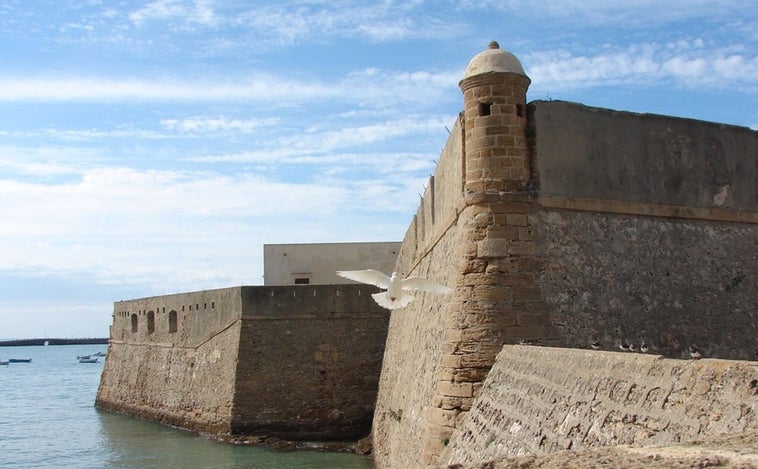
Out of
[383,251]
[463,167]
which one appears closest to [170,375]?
[383,251]

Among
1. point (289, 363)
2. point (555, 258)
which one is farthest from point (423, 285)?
point (289, 363)

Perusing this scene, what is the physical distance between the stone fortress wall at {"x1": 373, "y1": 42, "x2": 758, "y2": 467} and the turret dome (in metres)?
0.02

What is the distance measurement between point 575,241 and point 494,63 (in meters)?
2.18

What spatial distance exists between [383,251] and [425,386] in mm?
16345

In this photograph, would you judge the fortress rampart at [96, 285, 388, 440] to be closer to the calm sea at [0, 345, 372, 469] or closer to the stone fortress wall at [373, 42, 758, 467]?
the calm sea at [0, 345, 372, 469]

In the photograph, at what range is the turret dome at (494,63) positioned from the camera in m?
9.05

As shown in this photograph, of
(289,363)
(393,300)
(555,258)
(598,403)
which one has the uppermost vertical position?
(555,258)

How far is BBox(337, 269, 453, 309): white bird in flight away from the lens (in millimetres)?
8262

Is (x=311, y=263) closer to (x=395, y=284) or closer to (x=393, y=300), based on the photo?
(x=393, y=300)

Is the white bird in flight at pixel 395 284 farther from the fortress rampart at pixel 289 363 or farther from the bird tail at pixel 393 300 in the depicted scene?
the fortress rampart at pixel 289 363

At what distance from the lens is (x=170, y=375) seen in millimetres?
23156

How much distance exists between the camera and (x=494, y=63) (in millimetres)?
9062

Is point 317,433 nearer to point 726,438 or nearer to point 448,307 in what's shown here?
point 448,307

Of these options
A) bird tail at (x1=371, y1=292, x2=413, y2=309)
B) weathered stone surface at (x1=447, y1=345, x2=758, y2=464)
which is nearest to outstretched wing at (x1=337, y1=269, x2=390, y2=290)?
bird tail at (x1=371, y1=292, x2=413, y2=309)
